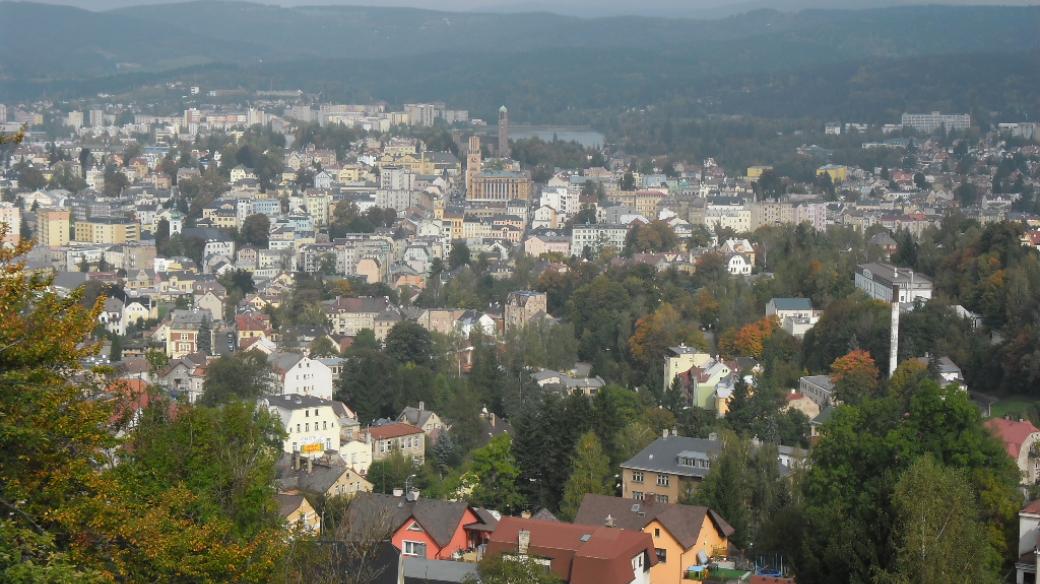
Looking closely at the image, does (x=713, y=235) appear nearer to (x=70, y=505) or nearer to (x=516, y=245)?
(x=516, y=245)

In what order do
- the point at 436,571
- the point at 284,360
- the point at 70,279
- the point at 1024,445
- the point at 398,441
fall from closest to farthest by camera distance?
1. the point at 436,571
2. the point at 1024,445
3. the point at 398,441
4. the point at 284,360
5. the point at 70,279

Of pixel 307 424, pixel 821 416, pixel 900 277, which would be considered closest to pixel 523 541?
pixel 307 424

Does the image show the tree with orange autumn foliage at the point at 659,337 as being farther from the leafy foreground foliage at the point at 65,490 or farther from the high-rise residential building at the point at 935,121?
the high-rise residential building at the point at 935,121

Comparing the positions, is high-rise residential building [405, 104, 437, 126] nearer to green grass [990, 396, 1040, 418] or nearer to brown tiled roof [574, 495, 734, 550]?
green grass [990, 396, 1040, 418]

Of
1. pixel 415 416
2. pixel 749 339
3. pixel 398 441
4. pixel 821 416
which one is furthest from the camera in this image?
pixel 749 339

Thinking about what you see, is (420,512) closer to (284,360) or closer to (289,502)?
(289,502)

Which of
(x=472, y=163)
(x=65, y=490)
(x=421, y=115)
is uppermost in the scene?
(x=65, y=490)

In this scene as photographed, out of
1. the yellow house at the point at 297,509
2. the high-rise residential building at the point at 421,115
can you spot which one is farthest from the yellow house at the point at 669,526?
the high-rise residential building at the point at 421,115
